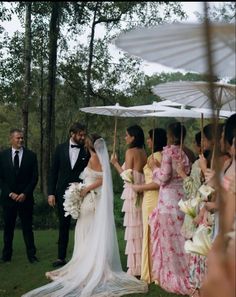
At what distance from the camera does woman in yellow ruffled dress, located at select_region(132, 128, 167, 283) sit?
676 centimetres

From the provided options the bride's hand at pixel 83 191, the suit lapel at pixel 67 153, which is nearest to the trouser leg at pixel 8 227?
the suit lapel at pixel 67 153

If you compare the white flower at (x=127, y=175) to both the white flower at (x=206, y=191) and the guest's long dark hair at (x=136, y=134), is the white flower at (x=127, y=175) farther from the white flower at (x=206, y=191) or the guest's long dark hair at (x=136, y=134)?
the white flower at (x=206, y=191)

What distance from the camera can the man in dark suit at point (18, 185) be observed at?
8258mm

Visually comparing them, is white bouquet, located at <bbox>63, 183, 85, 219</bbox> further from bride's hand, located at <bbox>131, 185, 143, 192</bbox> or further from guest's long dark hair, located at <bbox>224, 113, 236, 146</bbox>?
guest's long dark hair, located at <bbox>224, 113, 236, 146</bbox>

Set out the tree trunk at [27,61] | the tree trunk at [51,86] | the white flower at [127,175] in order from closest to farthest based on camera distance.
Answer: the white flower at [127,175] < the tree trunk at [27,61] < the tree trunk at [51,86]

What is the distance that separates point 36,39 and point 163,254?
12158mm

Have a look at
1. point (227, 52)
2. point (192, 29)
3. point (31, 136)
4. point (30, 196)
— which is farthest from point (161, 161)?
point (31, 136)

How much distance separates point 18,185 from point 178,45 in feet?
20.1

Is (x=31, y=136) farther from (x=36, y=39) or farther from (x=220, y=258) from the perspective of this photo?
(x=220, y=258)

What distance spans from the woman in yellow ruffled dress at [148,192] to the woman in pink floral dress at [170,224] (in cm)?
17

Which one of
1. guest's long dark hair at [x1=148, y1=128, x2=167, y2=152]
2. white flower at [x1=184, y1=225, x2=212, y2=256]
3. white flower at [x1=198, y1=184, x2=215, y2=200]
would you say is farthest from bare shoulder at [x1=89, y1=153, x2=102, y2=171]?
white flower at [x1=184, y1=225, x2=212, y2=256]

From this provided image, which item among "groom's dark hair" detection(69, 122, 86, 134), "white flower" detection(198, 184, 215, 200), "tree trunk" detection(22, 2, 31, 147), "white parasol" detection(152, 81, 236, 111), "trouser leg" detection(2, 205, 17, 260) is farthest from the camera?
"tree trunk" detection(22, 2, 31, 147)

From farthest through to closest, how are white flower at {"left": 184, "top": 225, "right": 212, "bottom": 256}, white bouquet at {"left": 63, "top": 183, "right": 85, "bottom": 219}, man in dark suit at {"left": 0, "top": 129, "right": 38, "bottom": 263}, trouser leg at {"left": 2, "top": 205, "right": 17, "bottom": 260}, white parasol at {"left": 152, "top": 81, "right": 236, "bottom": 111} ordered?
trouser leg at {"left": 2, "top": 205, "right": 17, "bottom": 260} → man in dark suit at {"left": 0, "top": 129, "right": 38, "bottom": 263} → white bouquet at {"left": 63, "top": 183, "right": 85, "bottom": 219} → white parasol at {"left": 152, "top": 81, "right": 236, "bottom": 111} → white flower at {"left": 184, "top": 225, "right": 212, "bottom": 256}

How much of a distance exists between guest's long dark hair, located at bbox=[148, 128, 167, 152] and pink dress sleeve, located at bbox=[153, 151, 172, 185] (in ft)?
1.30
